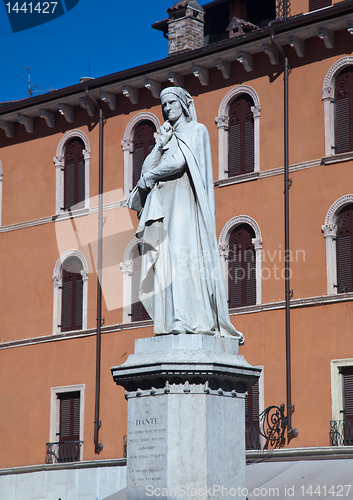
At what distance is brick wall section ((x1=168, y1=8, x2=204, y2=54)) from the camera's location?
27812mm

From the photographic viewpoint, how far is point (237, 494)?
8.70m

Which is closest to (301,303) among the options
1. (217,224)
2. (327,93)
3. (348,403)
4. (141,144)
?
(348,403)

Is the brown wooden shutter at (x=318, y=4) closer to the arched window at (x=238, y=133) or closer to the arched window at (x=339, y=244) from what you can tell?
the arched window at (x=238, y=133)

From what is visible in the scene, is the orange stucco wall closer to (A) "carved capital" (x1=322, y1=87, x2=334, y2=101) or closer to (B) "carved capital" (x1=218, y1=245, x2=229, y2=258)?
(A) "carved capital" (x1=322, y1=87, x2=334, y2=101)

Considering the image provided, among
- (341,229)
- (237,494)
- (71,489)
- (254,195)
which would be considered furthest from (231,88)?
(237,494)

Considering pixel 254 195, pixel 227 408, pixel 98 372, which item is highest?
pixel 254 195

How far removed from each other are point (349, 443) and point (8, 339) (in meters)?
11.1

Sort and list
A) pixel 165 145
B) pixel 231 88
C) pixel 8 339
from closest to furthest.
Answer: pixel 165 145 → pixel 231 88 → pixel 8 339

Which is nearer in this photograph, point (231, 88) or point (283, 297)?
point (283, 297)

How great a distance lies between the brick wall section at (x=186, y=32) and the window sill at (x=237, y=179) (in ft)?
16.7

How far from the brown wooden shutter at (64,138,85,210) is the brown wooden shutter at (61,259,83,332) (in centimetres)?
169

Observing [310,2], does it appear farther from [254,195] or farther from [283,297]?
[283,297]

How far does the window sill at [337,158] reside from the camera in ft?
72.7

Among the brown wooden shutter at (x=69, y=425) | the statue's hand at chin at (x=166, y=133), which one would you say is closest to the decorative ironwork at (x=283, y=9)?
the brown wooden shutter at (x=69, y=425)
